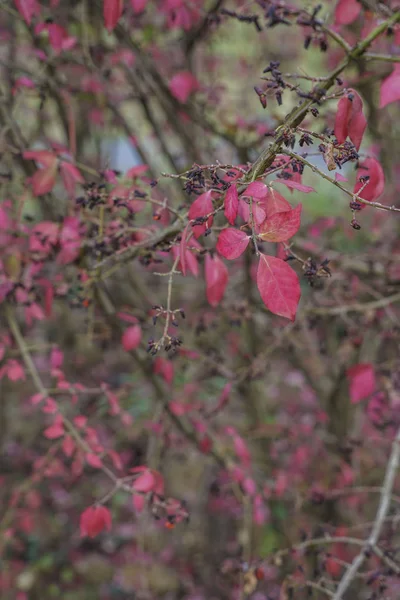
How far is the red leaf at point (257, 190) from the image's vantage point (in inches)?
36.9

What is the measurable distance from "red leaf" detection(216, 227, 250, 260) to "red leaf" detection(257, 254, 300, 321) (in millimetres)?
49

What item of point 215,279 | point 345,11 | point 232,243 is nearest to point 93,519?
point 215,279

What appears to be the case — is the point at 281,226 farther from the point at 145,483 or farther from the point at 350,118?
the point at 145,483

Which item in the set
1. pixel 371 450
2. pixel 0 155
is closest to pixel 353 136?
pixel 0 155

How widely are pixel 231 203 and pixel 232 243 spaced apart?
66 mm

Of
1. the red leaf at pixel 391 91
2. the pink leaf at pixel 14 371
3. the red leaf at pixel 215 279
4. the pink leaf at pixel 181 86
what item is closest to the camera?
the red leaf at pixel 391 91

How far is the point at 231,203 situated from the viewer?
3.12 ft

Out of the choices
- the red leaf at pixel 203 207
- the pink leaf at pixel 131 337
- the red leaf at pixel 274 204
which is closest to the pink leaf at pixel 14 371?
the pink leaf at pixel 131 337

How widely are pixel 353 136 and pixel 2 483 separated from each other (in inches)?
115

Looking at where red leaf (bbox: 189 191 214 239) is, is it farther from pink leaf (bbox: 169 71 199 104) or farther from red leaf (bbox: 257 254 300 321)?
pink leaf (bbox: 169 71 199 104)

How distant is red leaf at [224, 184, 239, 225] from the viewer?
3.11 ft

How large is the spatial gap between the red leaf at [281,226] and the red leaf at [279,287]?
39 millimetres

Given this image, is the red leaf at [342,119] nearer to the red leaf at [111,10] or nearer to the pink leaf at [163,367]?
the red leaf at [111,10]

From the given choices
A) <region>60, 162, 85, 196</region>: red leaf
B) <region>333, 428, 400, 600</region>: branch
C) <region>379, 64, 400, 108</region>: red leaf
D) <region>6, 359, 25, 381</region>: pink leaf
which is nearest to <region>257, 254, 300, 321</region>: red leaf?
<region>379, 64, 400, 108</region>: red leaf
